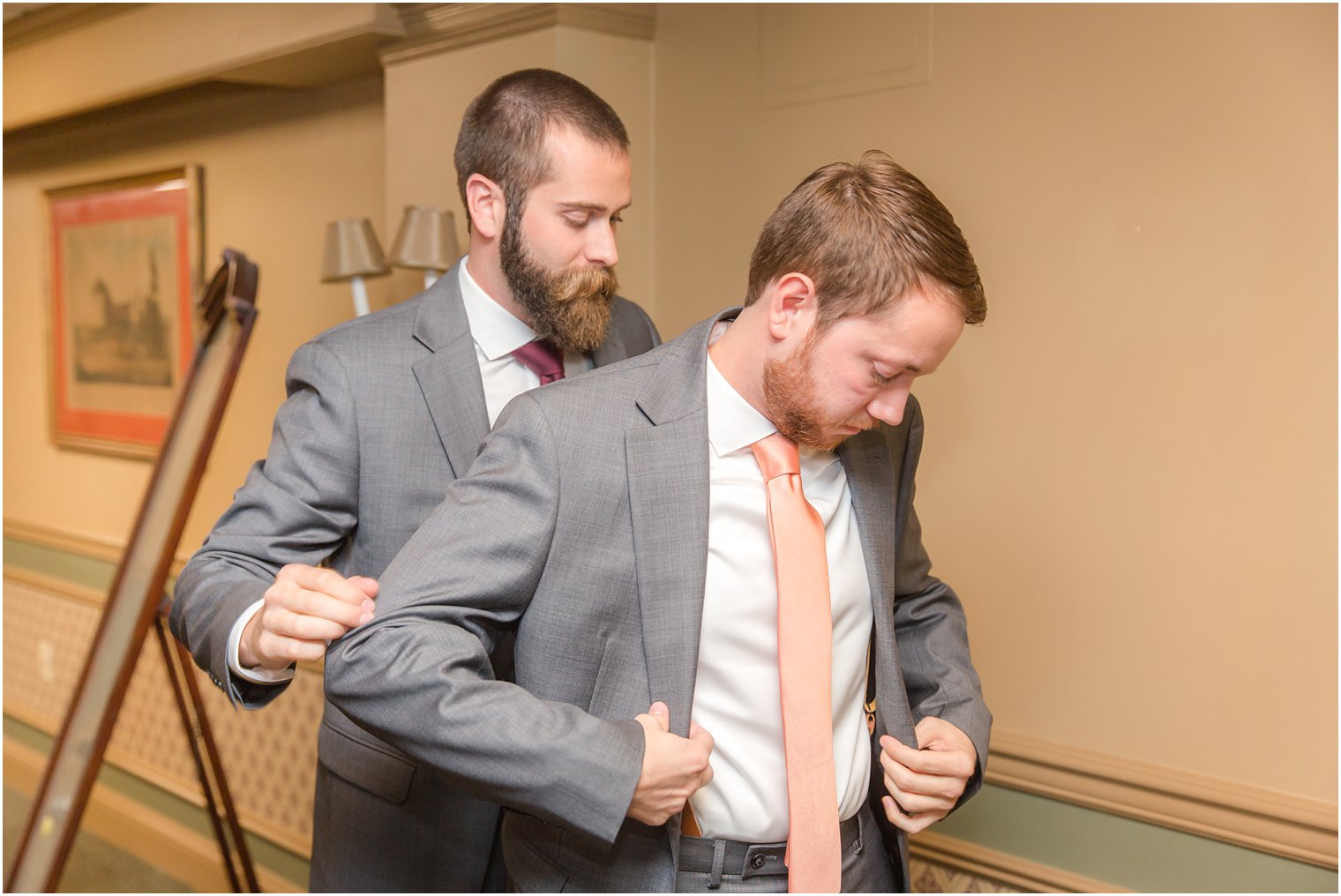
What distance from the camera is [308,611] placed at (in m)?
1.27

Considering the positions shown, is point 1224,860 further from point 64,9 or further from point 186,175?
point 64,9

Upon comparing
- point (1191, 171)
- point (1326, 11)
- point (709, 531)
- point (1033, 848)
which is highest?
point (1326, 11)

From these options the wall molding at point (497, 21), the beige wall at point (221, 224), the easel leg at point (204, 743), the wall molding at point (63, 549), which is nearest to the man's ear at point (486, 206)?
the wall molding at point (497, 21)

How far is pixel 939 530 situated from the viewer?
8.77 ft

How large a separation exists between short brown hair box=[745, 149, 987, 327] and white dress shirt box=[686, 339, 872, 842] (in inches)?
7.8

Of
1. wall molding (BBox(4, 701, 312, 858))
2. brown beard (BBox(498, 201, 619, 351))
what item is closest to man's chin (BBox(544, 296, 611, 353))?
brown beard (BBox(498, 201, 619, 351))

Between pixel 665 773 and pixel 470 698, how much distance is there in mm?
220

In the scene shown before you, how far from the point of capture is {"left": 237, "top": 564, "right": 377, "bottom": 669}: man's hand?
49.6 inches

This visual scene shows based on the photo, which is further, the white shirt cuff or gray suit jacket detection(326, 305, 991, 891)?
the white shirt cuff

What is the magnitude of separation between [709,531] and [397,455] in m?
0.60

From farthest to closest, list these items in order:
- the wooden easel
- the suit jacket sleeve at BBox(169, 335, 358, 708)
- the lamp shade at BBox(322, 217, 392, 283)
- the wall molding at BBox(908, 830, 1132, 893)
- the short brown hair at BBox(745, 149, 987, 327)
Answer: the lamp shade at BBox(322, 217, 392, 283) < the wooden easel < the wall molding at BBox(908, 830, 1132, 893) < the suit jacket sleeve at BBox(169, 335, 358, 708) < the short brown hair at BBox(745, 149, 987, 327)

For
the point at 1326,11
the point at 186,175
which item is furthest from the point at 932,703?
the point at 186,175

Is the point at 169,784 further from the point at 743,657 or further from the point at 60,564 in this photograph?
the point at 743,657

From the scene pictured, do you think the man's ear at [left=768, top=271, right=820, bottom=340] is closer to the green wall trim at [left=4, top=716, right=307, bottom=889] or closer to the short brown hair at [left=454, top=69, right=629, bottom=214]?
the short brown hair at [left=454, top=69, right=629, bottom=214]
